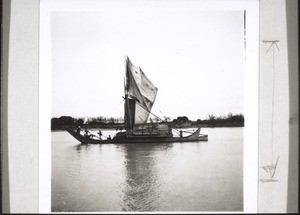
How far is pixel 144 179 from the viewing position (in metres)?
1.47

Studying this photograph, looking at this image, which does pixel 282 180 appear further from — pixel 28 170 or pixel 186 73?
pixel 28 170

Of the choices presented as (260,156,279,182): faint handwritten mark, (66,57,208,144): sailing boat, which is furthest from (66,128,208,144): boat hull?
(260,156,279,182): faint handwritten mark

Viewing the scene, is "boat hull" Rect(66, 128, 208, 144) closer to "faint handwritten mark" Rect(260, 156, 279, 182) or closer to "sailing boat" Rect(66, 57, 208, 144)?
"sailing boat" Rect(66, 57, 208, 144)

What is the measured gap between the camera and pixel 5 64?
55.9 inches

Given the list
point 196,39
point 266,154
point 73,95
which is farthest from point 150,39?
point 266,154

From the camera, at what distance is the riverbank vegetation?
56.8 inches

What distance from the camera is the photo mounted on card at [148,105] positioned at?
144 centimetres

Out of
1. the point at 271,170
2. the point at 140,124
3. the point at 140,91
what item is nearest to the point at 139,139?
the point at 140,124

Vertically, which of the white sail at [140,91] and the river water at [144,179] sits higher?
the white sail at [140,91]

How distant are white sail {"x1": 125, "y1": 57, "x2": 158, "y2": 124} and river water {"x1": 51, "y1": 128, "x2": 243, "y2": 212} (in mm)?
122

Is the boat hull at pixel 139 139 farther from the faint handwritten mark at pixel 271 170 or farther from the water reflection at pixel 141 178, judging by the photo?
the faint handwritten mark at pixel 271 170

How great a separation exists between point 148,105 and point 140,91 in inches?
2.4

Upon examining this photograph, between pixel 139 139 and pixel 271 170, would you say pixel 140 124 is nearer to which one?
pixel 139 139

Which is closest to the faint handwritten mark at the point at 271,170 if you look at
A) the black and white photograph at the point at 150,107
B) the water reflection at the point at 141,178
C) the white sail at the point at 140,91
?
the black and white photograph at the point at 150,107
